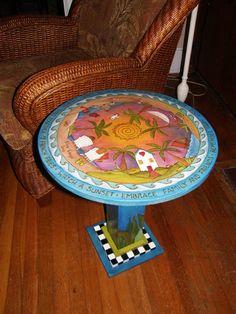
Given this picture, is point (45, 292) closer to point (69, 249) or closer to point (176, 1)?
point (69, 249)

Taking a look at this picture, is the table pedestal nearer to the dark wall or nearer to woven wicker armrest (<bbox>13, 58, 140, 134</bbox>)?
woven wicker armrest (<bbox>13, 58, 140, 134</bbox>)

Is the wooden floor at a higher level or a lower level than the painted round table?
lower

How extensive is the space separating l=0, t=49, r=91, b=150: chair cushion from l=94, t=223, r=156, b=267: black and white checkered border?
57 cm

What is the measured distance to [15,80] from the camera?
4.47 ft

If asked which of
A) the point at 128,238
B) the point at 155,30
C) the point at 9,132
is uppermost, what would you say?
the point at 155,30

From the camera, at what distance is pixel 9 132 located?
3.79 feet

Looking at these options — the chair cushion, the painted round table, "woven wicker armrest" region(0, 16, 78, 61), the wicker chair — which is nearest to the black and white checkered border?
the painted round table

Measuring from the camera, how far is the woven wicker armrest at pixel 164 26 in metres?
1.13

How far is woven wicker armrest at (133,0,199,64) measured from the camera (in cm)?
113

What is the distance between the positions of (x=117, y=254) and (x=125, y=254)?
37 millimetres

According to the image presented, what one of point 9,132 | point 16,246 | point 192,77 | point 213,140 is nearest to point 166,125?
point 213,140

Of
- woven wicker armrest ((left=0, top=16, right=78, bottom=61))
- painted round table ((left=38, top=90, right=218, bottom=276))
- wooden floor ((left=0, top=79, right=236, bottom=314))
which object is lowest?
wooden floor ((left=0, top=79, right=236, bottom=314))

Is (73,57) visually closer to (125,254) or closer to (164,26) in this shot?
(164,26)

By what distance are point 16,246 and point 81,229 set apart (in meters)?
0.31
